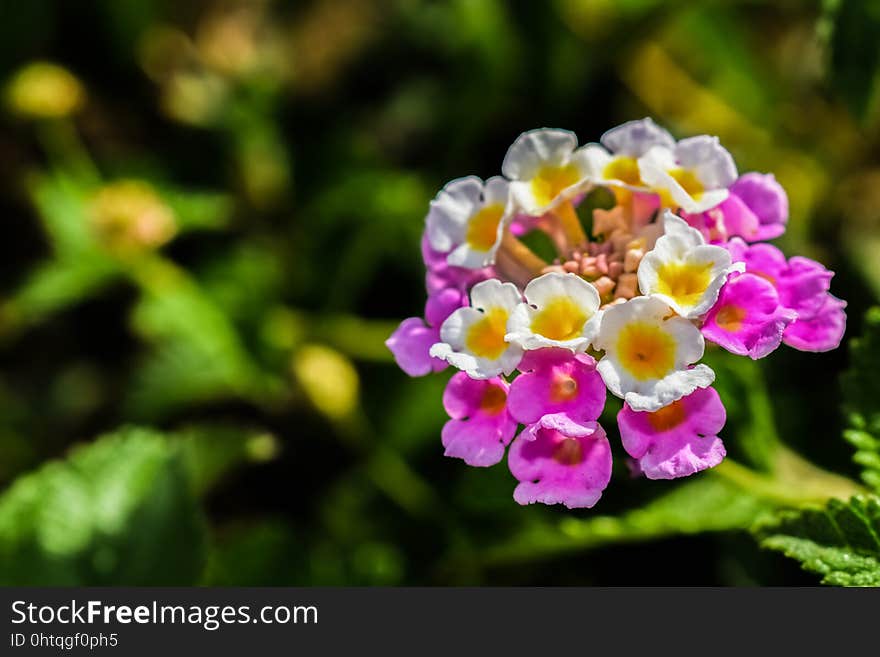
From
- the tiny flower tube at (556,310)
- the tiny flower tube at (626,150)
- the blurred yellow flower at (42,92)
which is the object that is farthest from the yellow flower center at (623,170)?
the blurred yellow flower at (42,92)

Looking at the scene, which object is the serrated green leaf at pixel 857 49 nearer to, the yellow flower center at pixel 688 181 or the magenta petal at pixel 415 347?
the yellow flower center at pixel 688 181

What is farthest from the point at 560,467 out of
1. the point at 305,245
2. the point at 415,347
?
the point at 305,245

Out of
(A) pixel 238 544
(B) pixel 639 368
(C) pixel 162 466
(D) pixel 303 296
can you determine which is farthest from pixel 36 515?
(B) pixel 639 368

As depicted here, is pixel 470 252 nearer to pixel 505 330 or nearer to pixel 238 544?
pixel 505 330

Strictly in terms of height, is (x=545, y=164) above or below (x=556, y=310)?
above

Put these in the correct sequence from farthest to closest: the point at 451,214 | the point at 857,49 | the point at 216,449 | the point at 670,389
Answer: the point at 216,449
the point at 857,49
the point at 451,214
the point at 670,389

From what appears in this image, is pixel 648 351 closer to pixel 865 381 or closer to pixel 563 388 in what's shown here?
pixel 563 388

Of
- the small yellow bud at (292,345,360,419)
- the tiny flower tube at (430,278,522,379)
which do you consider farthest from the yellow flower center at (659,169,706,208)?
the small yellow bud at (292,345,360,419)
